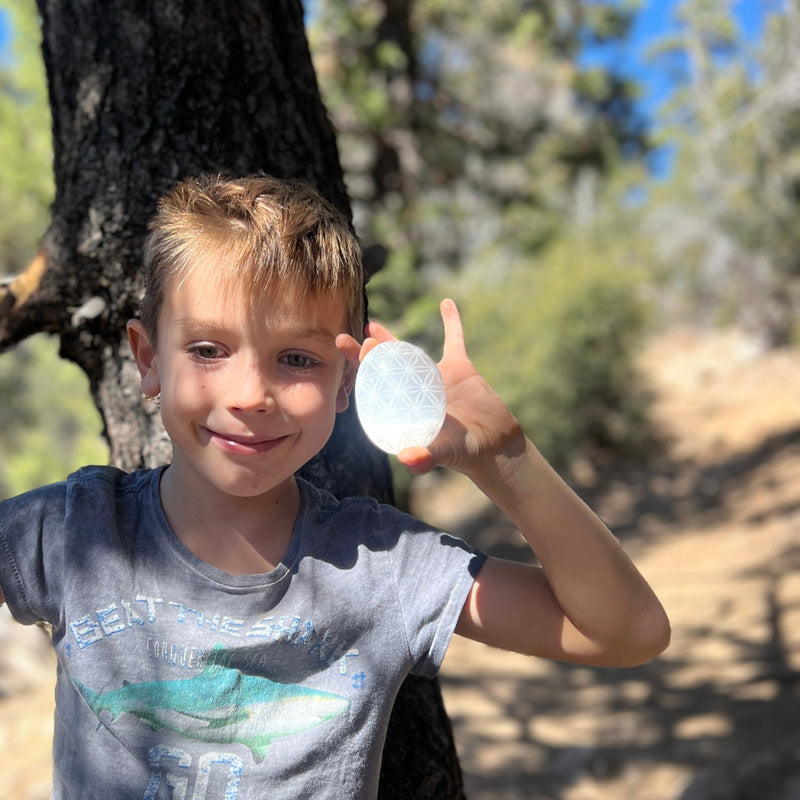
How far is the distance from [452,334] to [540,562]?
13.4 inches

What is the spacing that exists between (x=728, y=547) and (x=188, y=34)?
27.4 feet

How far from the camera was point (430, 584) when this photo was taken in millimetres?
1362

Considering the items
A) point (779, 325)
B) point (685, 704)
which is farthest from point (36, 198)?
point (779, 325)

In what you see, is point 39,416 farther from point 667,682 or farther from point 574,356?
point 667,682

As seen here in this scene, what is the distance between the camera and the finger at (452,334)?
4.25 ft

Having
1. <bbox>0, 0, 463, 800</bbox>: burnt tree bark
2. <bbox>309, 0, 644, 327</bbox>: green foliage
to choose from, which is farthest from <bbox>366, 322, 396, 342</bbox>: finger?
<bbox>309, 0, 644, 327</bbox>: green foliage

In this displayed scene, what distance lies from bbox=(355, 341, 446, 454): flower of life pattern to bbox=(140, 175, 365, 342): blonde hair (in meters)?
0.19

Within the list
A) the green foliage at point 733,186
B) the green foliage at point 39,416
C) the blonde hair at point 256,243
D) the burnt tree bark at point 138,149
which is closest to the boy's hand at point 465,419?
the blonde hair at point 256,243

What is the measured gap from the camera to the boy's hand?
46.9 inches

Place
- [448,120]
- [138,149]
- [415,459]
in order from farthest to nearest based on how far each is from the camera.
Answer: [448,120] → [138,149] → [415,459]

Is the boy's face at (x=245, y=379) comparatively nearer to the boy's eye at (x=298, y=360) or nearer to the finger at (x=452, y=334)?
the boy's eye at (x=298, y=360)

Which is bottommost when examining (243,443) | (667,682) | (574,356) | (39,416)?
(39,416)

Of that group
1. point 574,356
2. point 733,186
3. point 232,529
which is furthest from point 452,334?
point 733,186

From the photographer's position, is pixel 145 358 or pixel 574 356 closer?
pixel 145 358
